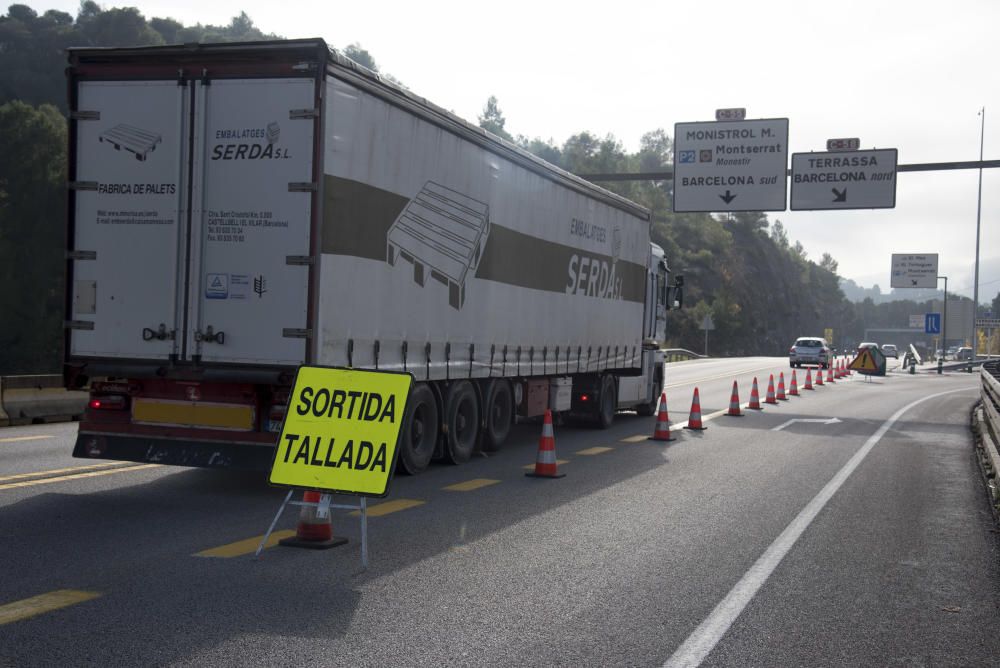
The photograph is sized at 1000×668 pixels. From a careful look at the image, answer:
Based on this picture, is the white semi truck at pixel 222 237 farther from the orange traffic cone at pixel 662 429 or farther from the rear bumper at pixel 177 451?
the orange traffic cone at pixel 662 429

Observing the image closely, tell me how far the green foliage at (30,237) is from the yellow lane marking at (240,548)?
52.3 m

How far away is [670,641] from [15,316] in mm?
57236

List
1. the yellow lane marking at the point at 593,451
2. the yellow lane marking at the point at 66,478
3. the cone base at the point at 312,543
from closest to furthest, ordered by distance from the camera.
→ the cone base at the point at 312,543 → the yellow lane marking at the point at 66,478 → the yellow lane marking at the point at 593,451

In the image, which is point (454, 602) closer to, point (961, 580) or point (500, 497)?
point (961, 580)

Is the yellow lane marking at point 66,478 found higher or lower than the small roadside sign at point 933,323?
lower

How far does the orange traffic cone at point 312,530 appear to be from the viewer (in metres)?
7.63

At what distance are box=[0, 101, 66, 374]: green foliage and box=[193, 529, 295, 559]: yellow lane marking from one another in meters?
52.3

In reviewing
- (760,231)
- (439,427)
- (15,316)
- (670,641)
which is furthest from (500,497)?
(760,231)

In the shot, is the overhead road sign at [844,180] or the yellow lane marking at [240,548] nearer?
the yellow lane marking at [240,548]

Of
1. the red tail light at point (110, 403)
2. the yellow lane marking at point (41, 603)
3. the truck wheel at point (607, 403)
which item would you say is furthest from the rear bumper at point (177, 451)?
the truck wheel at point (607, 403)

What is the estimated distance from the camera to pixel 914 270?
233ft

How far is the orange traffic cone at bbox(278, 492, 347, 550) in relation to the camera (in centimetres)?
763

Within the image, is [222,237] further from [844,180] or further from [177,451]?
[844,180]

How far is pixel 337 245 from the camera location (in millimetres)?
9734
